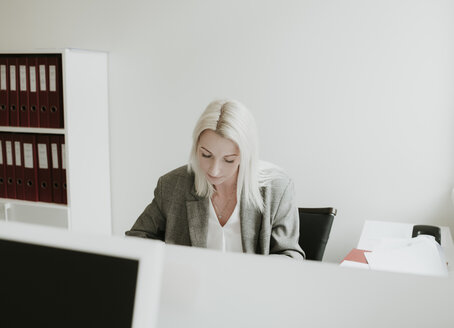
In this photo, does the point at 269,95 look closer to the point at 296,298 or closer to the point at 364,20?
the point at 364,20

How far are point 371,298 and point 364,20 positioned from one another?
2.16 m

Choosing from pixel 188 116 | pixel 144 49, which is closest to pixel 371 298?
pixel 188 116

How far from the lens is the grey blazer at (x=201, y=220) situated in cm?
170

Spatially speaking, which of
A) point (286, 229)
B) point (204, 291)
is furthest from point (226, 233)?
point (204, 291)

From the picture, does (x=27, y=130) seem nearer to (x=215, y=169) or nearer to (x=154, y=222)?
(x=154, y=222)

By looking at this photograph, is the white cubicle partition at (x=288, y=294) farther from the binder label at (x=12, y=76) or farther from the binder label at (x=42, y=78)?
the binder label at (x=12, y=76)

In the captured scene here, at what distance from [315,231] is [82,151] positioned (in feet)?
5.15

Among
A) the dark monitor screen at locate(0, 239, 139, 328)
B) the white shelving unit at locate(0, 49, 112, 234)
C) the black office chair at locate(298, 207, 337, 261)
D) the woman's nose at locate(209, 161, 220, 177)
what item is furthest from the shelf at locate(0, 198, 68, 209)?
the dark monitor screen at locate(0, 239, 139, 328)

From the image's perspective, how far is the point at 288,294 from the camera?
60cm

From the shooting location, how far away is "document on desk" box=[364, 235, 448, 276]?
65.7 inches

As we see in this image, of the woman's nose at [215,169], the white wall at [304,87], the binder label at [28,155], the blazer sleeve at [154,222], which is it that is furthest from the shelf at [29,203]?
the woman's nose at [215,169]

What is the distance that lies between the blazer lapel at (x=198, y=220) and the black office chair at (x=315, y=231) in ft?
1.28

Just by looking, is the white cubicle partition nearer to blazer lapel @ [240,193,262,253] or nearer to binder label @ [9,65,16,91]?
blazer lapel @ [240,193,262,253]

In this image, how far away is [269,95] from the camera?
8.85 feet
